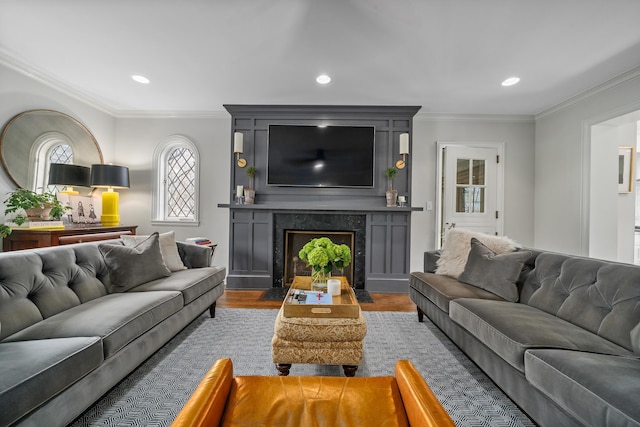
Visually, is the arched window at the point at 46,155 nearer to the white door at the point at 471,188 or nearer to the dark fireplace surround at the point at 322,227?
the dark fireplace surround at the point at 322,227

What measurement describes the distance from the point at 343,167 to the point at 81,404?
3.28m

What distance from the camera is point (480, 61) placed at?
2682 mm

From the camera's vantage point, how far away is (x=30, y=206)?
8.80ft

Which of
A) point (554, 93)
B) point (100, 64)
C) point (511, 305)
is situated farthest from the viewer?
point (554, 93)

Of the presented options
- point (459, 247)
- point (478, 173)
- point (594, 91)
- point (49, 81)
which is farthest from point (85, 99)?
point (594, 91)

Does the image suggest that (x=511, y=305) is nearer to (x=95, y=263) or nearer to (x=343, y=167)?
A: (x=343, y=167)

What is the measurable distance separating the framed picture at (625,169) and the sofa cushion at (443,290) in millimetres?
2877

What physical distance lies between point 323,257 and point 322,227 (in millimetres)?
1741

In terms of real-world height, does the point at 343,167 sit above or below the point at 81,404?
above

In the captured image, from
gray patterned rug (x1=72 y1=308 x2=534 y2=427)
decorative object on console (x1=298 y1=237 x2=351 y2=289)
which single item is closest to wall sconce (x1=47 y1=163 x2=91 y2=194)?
gray patterned rug (x1=72 y1=308 x2=534 y2=427)

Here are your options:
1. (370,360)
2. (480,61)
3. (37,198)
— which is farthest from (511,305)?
(37,198)

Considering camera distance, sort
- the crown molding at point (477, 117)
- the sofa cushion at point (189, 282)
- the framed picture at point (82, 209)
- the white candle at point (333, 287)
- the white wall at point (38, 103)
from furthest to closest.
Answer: the crown molding at point (477, 117)
the framed picture at point (82, 209)
the white wall at point (38, 103)
the sofa cushion at point (189, 282)
the white candle at point (333, 287)

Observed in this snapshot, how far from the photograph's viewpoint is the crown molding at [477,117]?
13.5ft

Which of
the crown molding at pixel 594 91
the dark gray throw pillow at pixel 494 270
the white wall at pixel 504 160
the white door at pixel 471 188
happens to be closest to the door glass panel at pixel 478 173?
the white door at pixel 471 188
